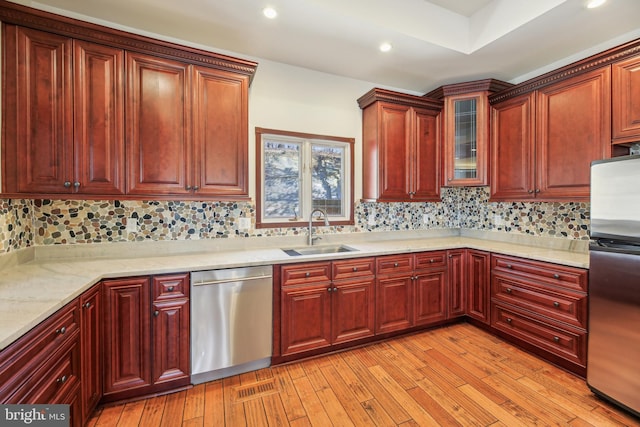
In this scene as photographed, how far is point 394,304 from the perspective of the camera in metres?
2.71

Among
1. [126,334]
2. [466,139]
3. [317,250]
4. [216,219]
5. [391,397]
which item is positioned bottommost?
[391,397]

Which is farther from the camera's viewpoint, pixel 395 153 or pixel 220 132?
pixel 395 153

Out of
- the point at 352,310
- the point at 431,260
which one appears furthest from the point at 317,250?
the point at 431,260

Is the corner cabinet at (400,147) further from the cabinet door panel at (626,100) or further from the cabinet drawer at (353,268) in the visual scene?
the cabinet door panel at (626,100)

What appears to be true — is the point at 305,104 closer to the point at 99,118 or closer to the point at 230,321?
the point at 99,118

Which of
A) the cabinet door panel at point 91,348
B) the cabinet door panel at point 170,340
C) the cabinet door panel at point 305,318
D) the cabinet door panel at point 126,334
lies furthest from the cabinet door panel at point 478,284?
the cabinet door panel at point 91,348

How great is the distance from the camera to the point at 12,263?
1864 millimetres

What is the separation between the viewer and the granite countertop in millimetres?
1322

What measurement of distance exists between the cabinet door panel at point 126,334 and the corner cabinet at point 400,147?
7.28 feet

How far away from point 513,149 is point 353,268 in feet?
6.61

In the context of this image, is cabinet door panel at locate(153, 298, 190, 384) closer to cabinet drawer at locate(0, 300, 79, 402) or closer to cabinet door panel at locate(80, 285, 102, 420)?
cabinet door panel at locate(80, 285, 102, 420)

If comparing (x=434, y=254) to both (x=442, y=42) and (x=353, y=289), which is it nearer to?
(x=353, y=289)

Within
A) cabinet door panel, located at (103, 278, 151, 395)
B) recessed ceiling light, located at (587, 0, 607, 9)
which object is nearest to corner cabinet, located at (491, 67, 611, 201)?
recessed ceiling light, located at (587, 0, 607, 9)

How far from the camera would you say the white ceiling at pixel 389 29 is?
203cm
